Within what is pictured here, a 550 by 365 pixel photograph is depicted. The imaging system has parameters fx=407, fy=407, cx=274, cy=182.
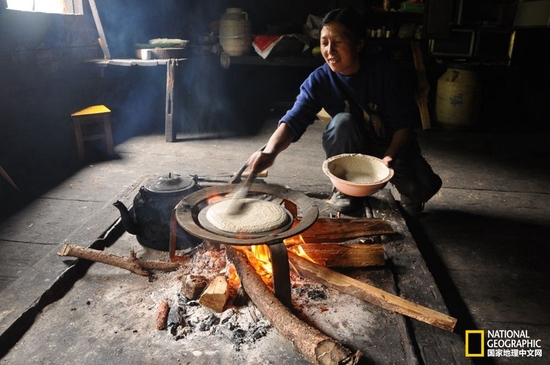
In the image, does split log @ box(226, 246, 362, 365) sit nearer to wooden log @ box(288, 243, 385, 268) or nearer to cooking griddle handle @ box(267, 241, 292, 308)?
cooking griddle handle @ box(267, 241, 292, 308)

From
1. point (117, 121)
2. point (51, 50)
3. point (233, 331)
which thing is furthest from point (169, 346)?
point (117, 121)

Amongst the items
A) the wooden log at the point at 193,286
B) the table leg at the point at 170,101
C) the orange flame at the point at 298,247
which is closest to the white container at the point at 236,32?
the table leg at the point at 170,101

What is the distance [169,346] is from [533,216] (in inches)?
123

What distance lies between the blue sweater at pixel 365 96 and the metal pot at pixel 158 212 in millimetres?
902

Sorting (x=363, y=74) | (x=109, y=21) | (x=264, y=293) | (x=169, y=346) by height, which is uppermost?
(x=109, y=21)

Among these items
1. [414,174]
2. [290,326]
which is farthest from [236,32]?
[290,326]

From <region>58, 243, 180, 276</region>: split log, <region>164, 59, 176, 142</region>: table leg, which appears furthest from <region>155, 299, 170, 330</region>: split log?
<region>164, 59, 176, 142</region>: table leg

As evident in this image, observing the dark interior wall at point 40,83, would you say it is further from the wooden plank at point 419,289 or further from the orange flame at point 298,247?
the wooden plank at point 419,289

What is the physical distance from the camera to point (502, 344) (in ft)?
6.66

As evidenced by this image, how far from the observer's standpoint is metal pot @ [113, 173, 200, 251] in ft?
8.14

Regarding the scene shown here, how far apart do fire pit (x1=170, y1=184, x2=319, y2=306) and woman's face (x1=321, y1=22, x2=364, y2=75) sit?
0.97 meters

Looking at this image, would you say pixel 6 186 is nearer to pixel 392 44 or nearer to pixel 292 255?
pixel 292 255

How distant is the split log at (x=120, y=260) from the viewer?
7.70 feet

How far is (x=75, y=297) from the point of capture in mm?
2176
